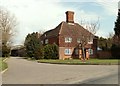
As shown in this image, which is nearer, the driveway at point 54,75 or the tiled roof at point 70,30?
the driveway at point 54,75

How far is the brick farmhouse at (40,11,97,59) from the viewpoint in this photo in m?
57.0

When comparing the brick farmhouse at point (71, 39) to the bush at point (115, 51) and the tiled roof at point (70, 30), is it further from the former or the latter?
the bush at point (115, 51)

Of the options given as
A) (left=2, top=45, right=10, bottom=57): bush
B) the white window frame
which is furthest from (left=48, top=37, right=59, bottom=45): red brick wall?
(left=2, top=45, right=10, bottom=57): bush

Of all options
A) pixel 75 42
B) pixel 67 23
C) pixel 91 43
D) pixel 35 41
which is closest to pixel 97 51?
pixel 91 43

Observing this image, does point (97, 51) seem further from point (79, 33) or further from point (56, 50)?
point (56, 50)

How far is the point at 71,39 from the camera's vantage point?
5888cm

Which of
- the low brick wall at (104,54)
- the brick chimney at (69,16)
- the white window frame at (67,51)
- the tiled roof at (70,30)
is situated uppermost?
the brick chimney at (69,16)

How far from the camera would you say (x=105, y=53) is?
59.0 meters

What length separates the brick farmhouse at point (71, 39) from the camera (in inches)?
2245

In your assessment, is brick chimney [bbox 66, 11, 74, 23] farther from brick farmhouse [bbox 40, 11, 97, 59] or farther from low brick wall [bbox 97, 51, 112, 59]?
low brick wall [bbox 97, 51, 112, 59]

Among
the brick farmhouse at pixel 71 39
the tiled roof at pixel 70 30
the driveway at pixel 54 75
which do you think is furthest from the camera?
the tiled roof at pixel 70 30

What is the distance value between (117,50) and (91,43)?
25.7 ft

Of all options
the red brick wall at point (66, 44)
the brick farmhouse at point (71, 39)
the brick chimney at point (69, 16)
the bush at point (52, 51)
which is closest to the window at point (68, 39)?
the brick farmhouse at point (71, 39)

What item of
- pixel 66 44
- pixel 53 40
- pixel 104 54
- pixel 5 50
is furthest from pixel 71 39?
pixel 5 50
